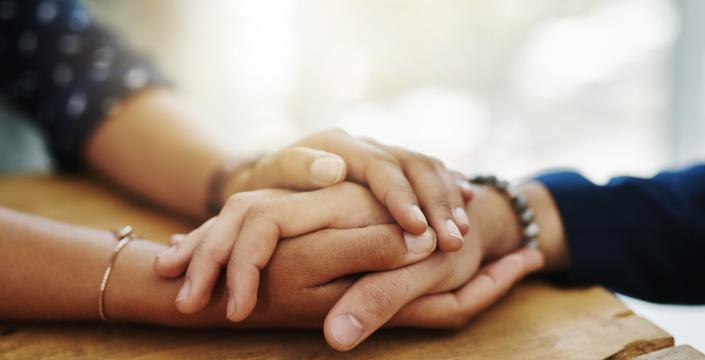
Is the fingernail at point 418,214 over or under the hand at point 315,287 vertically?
over

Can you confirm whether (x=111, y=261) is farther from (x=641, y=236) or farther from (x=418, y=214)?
(x=641, y=236)

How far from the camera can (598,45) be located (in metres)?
2.03

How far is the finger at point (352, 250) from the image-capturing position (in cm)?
46

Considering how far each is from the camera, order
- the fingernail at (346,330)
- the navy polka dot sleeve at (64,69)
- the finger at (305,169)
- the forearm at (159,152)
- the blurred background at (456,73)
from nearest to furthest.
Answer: the fingernail at (346,330) < the finger at (305,169) < the forearm at (159,152) < the navy polka dot sleeve at (64,69) < the blurred background at (456,73)

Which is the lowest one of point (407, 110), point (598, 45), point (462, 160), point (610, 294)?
point (610, 294)

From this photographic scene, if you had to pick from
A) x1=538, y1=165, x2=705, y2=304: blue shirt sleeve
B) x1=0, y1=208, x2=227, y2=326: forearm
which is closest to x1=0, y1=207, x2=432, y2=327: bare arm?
x1=0, y1=208, x2=227, y2=326: forearm

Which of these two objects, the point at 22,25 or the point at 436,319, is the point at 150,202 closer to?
the point at 22,25

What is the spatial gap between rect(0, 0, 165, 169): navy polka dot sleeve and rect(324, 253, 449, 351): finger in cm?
63

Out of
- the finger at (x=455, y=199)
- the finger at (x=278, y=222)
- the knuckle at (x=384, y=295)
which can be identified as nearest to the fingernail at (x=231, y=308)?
the finger at (x=278, y=222)

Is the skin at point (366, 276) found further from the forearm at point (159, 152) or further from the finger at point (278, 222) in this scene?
the forearm at point (159, 152)

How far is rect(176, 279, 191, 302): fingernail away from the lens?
1.45ft

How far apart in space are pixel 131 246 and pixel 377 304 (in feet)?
0.85

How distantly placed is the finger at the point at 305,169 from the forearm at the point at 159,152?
233 mm

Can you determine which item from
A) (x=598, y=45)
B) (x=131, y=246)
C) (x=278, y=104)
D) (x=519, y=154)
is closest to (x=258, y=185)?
(x=131, y=246)
